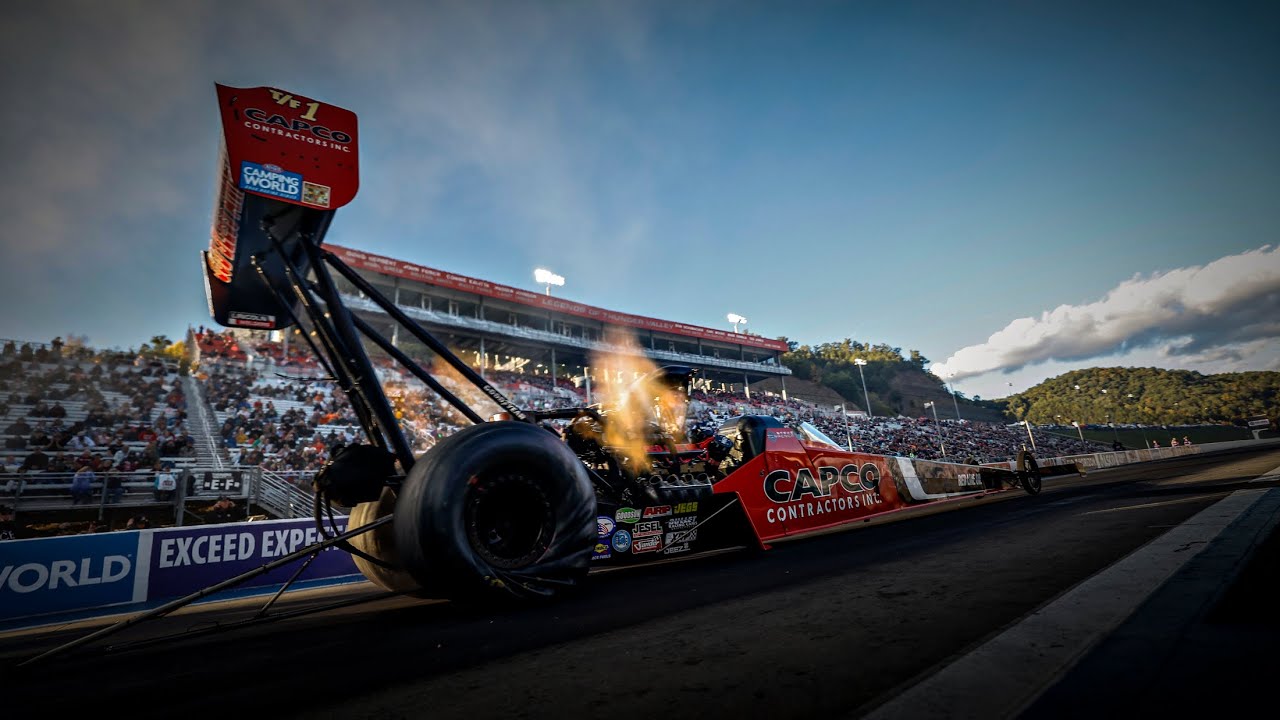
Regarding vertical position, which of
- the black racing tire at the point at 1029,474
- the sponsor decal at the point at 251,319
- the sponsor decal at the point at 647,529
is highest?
the sponsor decal at the point at 251,319

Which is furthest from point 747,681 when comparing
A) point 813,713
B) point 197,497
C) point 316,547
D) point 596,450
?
point 197,497

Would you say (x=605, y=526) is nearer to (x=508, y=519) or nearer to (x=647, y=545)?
(x=647, y=545)

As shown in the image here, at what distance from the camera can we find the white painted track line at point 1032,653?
1372 millimetres

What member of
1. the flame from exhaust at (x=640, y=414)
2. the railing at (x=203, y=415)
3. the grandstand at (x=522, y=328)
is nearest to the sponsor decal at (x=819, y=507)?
the flame from exhaust at (x=640, y=414)

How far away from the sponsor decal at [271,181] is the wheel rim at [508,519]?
8.63 feet

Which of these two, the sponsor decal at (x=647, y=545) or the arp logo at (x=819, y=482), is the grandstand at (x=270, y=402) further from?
the sponsor decal at (x=647, y=545)

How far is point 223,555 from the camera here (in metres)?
8.83

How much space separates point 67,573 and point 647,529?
8.89 meters

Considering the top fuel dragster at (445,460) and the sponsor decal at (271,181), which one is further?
the sponsor decal at (271,181)

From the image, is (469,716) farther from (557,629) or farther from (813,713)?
(557,629)

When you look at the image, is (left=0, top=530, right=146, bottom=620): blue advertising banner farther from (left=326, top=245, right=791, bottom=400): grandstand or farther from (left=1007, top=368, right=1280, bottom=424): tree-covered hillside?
(left=1007, top=368, right=1280, bottom=424): tree-covered hillside

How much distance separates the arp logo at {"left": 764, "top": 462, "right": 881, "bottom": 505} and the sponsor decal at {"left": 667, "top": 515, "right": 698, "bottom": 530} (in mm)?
1241

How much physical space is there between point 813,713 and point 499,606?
236 cm

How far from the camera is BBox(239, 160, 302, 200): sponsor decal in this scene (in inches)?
144
